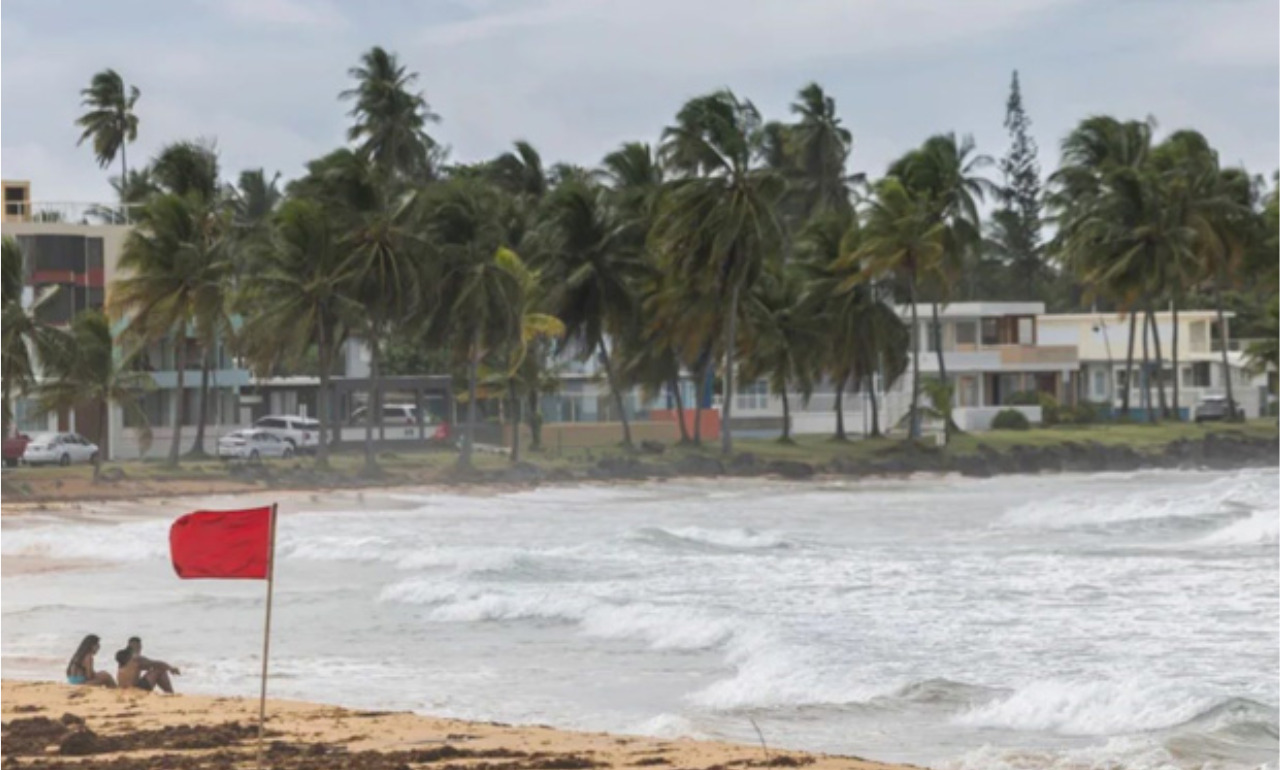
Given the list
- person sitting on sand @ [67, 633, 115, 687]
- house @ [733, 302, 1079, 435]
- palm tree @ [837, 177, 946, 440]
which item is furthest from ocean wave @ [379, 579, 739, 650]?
house @ [733, 302, 1079, 435]

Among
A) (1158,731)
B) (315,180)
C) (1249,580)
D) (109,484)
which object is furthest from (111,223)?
(1158,731)

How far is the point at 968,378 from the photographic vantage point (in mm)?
74188

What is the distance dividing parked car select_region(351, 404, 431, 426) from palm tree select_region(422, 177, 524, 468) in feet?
13.8

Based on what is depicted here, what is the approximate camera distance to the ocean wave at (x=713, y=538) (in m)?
33.8

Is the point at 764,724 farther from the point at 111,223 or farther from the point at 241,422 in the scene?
the point at 241,422

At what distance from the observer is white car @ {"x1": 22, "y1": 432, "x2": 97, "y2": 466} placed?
49875 millimetres

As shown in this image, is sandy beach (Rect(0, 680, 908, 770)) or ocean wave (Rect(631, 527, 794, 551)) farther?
ocean wave (Rect(631, 527, 794, 551))

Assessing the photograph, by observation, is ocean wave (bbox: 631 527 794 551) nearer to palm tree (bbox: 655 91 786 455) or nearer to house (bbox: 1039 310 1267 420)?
palm tree (bbox: 655 91 786 455)

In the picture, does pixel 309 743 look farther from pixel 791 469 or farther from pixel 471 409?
pixel 791 469

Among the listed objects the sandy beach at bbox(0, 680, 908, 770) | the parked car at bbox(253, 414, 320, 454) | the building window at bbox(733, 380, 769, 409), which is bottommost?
the sandy beach at bbox(0, 680, 908, 770)

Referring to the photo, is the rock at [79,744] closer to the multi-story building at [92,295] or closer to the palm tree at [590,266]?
the multi-story building at [92,295]

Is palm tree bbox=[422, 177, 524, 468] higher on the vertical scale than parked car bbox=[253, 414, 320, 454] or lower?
higher

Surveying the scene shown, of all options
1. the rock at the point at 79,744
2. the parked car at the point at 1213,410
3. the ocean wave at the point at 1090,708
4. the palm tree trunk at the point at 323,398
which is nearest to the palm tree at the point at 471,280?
the palm tree trunk at the point at 323,398

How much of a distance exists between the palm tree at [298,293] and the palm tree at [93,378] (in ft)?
8.83
